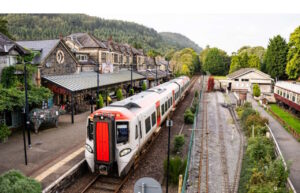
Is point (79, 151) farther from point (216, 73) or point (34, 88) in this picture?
point (216, 73)

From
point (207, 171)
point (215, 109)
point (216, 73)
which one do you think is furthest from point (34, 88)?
point (216, 73)

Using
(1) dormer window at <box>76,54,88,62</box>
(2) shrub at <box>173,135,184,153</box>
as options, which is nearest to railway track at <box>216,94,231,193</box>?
(2) shrub at <box>173,135,184,153</box>

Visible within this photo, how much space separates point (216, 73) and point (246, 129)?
74.4m

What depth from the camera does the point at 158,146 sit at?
16844 millimetres

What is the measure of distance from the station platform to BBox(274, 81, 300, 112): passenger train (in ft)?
79.6

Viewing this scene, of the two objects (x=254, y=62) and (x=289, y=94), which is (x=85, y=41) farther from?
(x=254, y=62)

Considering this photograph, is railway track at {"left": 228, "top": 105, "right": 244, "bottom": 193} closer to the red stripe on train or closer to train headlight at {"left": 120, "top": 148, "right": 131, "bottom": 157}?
train headlight at {"left": 120, "top": 148, "right": 131, "bottom": 157}

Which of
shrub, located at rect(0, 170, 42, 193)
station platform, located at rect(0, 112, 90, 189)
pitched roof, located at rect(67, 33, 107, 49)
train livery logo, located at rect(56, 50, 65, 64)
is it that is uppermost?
pitched roof, located at rect(67, 33, 107, 49)

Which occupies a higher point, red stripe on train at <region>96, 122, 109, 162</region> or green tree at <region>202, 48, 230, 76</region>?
green tree at <region>202, 48, 230, 76</region>

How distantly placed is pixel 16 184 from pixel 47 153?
5.92m

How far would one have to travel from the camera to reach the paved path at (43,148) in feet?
41.0

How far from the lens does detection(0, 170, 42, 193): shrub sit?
27.6 ft

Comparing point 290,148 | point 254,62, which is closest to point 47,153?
point 290,148

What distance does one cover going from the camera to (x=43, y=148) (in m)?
15.2
